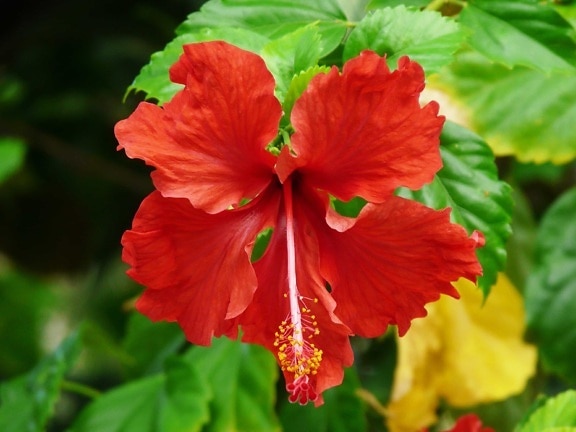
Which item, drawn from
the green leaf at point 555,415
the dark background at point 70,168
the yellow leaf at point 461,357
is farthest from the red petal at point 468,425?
the dark background at point 70,168

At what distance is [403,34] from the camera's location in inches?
24.8

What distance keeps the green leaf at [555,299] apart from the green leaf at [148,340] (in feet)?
1.28

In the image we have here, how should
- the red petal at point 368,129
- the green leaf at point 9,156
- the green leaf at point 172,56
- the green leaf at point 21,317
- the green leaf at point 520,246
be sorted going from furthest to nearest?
the green leaf at point 21,317 < the green leaf at point 9,156 < the green leaf at point 520,246 < the green leaf at point 172,56 < the red petal at point 368,129

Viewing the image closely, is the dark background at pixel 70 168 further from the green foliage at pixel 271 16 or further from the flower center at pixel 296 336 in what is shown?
the flower center at pixel 296 336

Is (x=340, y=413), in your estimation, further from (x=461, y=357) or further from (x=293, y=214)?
(x=293, y=214)

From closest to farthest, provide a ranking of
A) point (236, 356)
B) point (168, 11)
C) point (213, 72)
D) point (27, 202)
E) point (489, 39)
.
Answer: point (213, 72) → point (489, 39) → point (236, 356) → point (168, 11) → point (27, 202)

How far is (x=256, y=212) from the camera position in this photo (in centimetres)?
61

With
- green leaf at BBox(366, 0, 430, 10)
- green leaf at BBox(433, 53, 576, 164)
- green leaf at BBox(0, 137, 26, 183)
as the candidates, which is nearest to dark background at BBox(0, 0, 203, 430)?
green leaf at BBox(0, 137, 26, 183)

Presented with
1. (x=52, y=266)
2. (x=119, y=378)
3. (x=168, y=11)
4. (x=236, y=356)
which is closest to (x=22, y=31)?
(x=168, y=11)

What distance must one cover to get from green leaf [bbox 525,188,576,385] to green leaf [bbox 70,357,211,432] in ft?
1.12

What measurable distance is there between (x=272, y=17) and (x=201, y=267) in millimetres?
219

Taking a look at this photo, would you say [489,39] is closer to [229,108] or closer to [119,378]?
[229,108]

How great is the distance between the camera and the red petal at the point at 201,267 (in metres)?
0.58

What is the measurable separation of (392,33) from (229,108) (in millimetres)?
147
